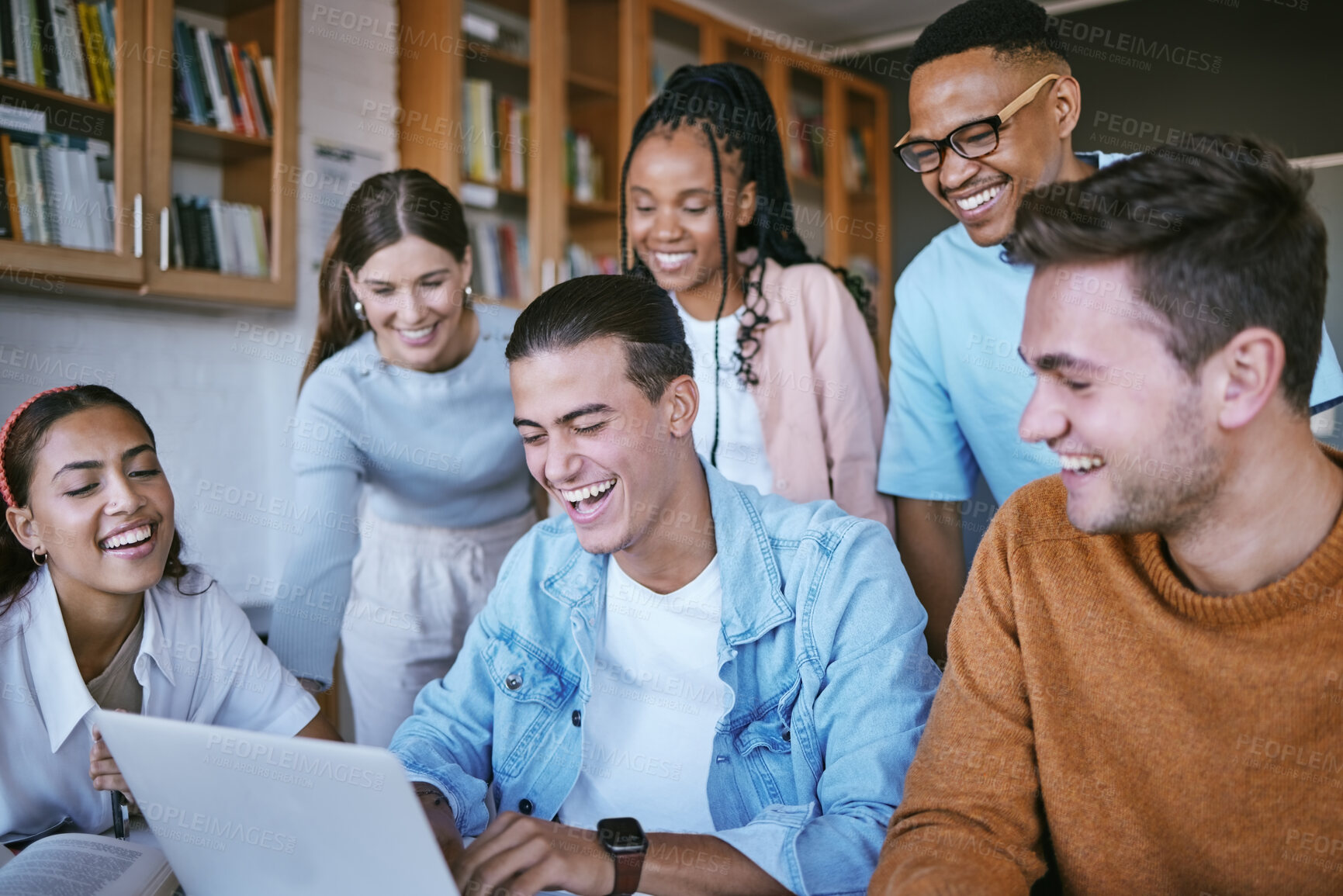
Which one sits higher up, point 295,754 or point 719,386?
point 719,386

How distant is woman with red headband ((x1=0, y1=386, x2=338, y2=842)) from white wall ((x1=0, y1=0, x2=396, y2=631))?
1293 mm

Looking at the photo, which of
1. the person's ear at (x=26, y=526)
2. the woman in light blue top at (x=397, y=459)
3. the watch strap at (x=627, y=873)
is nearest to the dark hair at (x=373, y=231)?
the woman in light blue top at (x=397, y=459)

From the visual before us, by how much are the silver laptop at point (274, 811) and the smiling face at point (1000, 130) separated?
128 cm

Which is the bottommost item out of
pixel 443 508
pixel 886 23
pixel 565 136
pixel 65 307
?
pixel 443 508

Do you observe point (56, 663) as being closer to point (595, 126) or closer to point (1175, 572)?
point (1175, 572)

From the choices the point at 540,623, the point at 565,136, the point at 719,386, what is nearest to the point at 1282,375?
the point at 540,623

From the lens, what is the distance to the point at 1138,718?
108 cm

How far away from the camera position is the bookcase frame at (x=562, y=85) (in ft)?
11.1

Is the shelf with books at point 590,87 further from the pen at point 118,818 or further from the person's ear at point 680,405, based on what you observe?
the pen at point 118,818

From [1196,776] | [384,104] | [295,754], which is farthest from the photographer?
[384,104]

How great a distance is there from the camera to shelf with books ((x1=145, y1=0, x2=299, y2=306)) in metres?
2.68

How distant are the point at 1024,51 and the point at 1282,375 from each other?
2.93 ft

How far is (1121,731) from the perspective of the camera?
1.09 m

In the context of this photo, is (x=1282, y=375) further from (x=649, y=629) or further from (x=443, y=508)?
(x=443, y=508)
